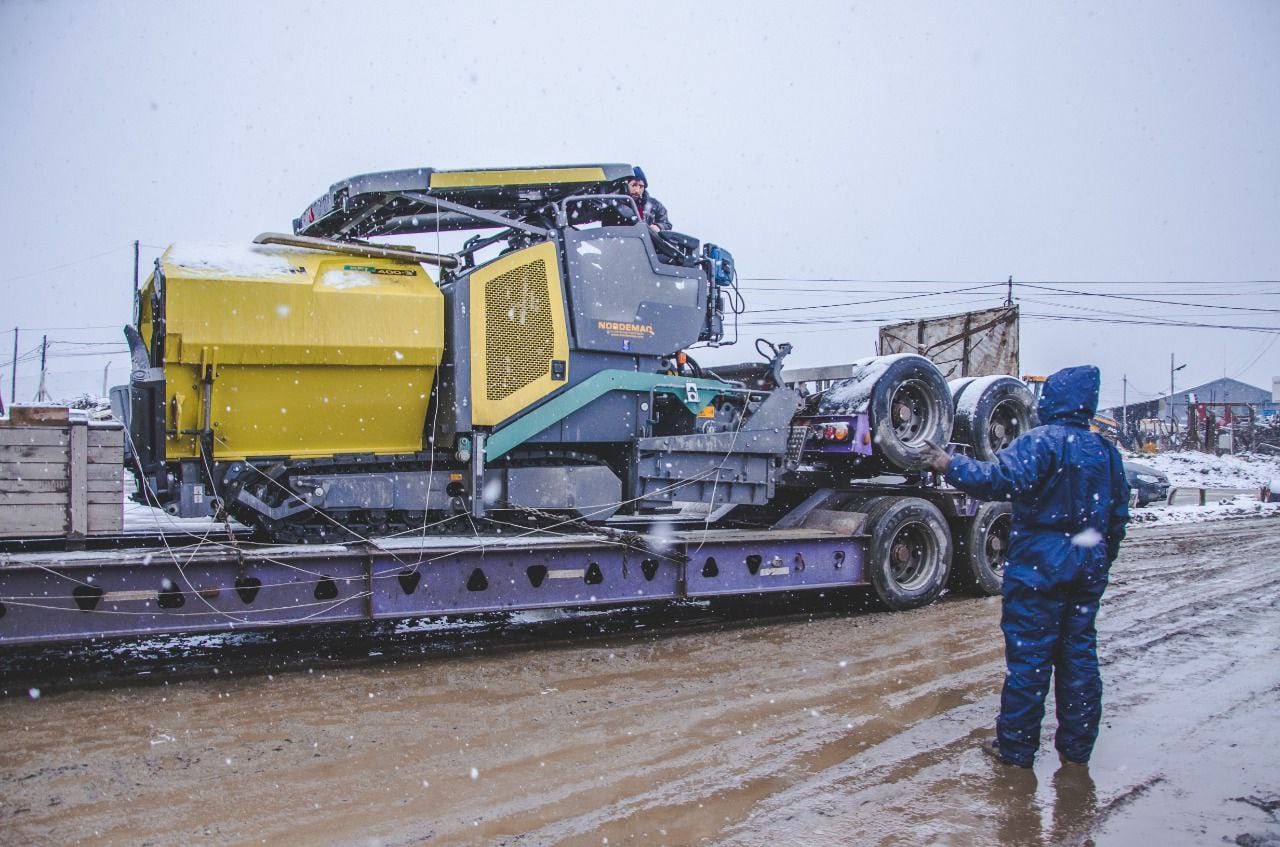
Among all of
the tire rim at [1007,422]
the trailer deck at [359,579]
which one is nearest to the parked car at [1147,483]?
the tire rim at [1007,422]

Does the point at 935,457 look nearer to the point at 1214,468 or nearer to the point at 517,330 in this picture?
the point at 517,330

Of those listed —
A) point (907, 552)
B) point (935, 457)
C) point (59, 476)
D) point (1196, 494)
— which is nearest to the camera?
point (935, 457)

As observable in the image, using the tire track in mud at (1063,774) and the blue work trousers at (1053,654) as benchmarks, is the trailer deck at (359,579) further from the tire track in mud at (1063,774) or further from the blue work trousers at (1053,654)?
the blue work trousers at (1053,654)

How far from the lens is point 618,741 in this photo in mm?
4508

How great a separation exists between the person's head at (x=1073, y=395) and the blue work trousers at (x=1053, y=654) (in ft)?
2.09

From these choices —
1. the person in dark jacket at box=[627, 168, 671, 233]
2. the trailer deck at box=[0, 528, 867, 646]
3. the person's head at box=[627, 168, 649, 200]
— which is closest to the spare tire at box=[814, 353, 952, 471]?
the trailer deck at box=[0, 528, 867, 646]

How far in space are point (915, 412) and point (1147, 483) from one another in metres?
14.7

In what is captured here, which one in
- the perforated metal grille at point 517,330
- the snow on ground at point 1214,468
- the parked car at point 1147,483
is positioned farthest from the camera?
the snow on ground at point 1214,468

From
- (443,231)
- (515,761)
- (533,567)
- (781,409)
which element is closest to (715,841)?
(515,761)

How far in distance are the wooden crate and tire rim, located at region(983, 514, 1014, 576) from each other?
7.45 metres

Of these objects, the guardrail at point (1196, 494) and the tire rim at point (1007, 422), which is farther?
the guardrail at point (1196, 494)

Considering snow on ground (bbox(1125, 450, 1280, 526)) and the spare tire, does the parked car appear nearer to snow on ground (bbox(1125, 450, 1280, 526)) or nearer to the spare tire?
snow on ground (bbox(1125, 450, 1280, 526))

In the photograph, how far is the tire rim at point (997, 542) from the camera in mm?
9062

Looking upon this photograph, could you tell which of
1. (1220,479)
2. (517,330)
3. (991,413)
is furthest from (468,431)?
(1220,479)
